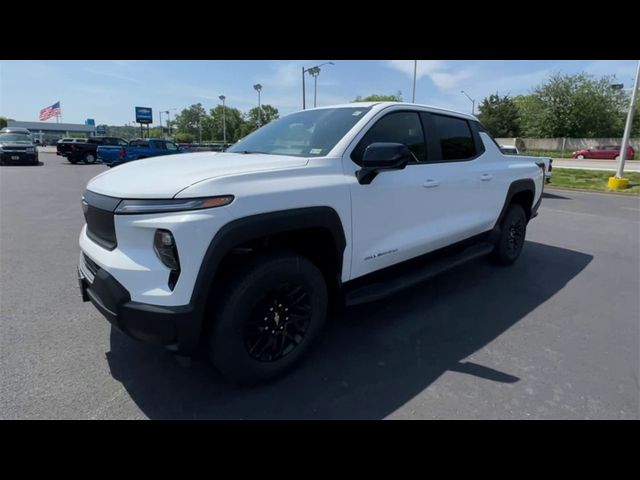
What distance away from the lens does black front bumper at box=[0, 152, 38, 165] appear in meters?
20.1

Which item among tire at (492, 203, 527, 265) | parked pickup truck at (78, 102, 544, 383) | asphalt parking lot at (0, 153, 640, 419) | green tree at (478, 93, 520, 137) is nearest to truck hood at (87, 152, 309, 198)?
parked pickup truck at (78, 102, 544, 383)

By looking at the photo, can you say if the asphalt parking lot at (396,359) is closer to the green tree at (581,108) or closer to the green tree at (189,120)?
the green tree at (581,108)

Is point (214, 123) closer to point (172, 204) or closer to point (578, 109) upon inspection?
point (578, 109)

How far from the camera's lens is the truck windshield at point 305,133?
2857mm

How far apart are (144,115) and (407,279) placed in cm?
5355

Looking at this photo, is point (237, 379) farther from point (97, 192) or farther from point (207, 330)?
point (97, 192)

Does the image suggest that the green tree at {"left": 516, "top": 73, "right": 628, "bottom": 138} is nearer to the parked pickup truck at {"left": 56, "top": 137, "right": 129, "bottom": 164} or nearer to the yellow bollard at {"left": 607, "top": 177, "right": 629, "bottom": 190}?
the yellow bollard at {"left": 607, "top": 177, "right": 629, "bottom": 190}

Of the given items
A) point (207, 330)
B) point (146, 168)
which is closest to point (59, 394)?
point (207, 330)

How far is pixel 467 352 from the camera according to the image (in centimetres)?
290

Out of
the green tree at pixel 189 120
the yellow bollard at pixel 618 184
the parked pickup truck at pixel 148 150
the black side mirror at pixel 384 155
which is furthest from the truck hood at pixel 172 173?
the green tree at pixel 189 120
